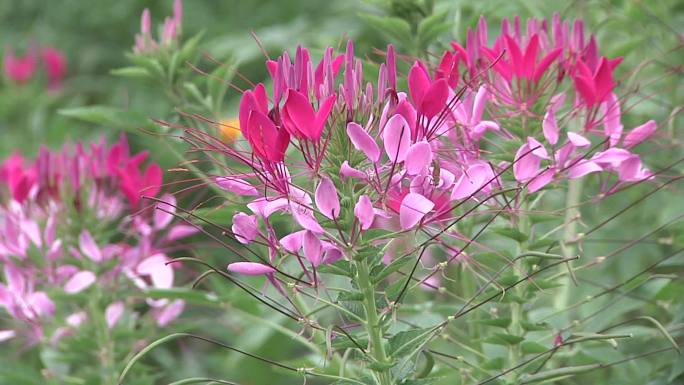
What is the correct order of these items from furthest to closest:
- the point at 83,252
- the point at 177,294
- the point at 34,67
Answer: the point at 34,67 → the point at 83,252 → the point at 177,294

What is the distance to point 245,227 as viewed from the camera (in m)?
1.01

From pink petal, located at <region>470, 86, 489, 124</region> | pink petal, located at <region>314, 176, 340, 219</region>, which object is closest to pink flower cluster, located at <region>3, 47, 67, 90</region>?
pink petal, located at <region>470, 86, 489, 124</region>

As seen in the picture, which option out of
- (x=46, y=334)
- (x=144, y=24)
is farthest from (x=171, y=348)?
(x=144, y=24)

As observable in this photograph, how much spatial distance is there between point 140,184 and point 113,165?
2.2 inches

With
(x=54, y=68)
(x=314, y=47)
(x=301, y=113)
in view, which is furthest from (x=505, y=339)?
(x=54, y=68)

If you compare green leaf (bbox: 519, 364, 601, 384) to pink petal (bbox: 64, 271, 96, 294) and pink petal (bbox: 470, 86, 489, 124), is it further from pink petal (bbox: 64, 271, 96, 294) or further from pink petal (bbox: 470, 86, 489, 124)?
pink petal (bbox: 64, 271, 96, 294)

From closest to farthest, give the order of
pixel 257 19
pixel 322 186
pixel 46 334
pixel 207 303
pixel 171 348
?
pixel 322 186, pixel 207 303, pixel 46 334, pixel 171 348, pixel 257 19

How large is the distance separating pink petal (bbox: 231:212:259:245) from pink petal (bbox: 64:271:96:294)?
0.52m

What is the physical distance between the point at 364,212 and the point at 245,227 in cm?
13

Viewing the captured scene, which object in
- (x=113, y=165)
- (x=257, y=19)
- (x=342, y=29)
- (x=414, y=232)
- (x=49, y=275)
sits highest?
(x=257, y=19)

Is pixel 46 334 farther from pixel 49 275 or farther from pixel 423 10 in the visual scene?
pixel 423 10

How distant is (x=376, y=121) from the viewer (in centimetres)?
103

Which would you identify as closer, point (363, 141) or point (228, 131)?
point (363, 141)

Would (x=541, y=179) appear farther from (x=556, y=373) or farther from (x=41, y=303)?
(x=41, y=303)
